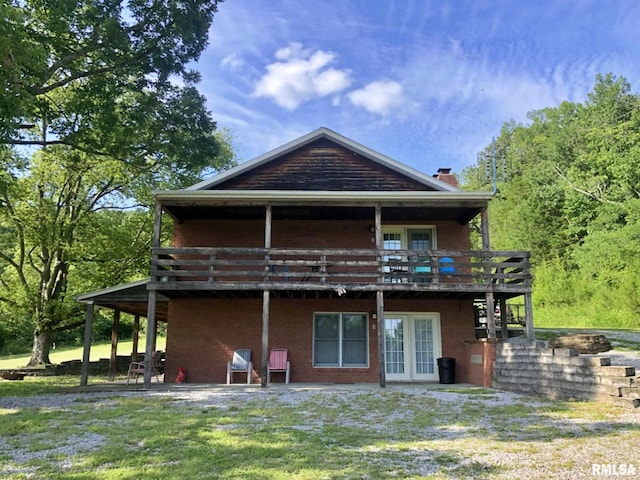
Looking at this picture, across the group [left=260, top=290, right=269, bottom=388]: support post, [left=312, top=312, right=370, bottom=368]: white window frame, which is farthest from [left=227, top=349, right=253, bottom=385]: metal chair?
[left=312, top=312, right=370, bottom=368]: white window frame

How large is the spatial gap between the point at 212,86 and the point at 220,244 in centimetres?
693

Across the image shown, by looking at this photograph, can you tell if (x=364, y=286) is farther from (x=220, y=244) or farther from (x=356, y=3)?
(x=356, y=3)

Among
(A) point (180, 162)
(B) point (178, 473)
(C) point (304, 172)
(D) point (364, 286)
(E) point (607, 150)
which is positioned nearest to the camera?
(B) point (178, 473)

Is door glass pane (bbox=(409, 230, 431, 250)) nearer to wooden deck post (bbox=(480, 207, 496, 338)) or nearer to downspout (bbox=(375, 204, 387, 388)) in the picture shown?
wooden deck post (bbox=(480, 207, 496, 338))

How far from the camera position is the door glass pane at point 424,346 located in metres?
13.8

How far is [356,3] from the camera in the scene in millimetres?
15078

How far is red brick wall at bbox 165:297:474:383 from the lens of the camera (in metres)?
13.7

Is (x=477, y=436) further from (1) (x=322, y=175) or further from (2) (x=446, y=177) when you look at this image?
(2) (x=446, y=177)

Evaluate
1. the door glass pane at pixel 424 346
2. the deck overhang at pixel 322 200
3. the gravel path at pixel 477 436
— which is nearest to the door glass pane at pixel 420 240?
the deck overhang at pixel 322 200

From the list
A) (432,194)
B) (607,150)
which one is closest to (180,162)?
(432,194)

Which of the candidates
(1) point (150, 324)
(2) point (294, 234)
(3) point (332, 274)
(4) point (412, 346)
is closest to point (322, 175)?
(2) point (294, 234)

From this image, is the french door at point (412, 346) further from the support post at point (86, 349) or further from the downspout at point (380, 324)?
the support post at point (86, 349)

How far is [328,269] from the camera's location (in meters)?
14.5

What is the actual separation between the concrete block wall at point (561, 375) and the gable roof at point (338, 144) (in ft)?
16.8
